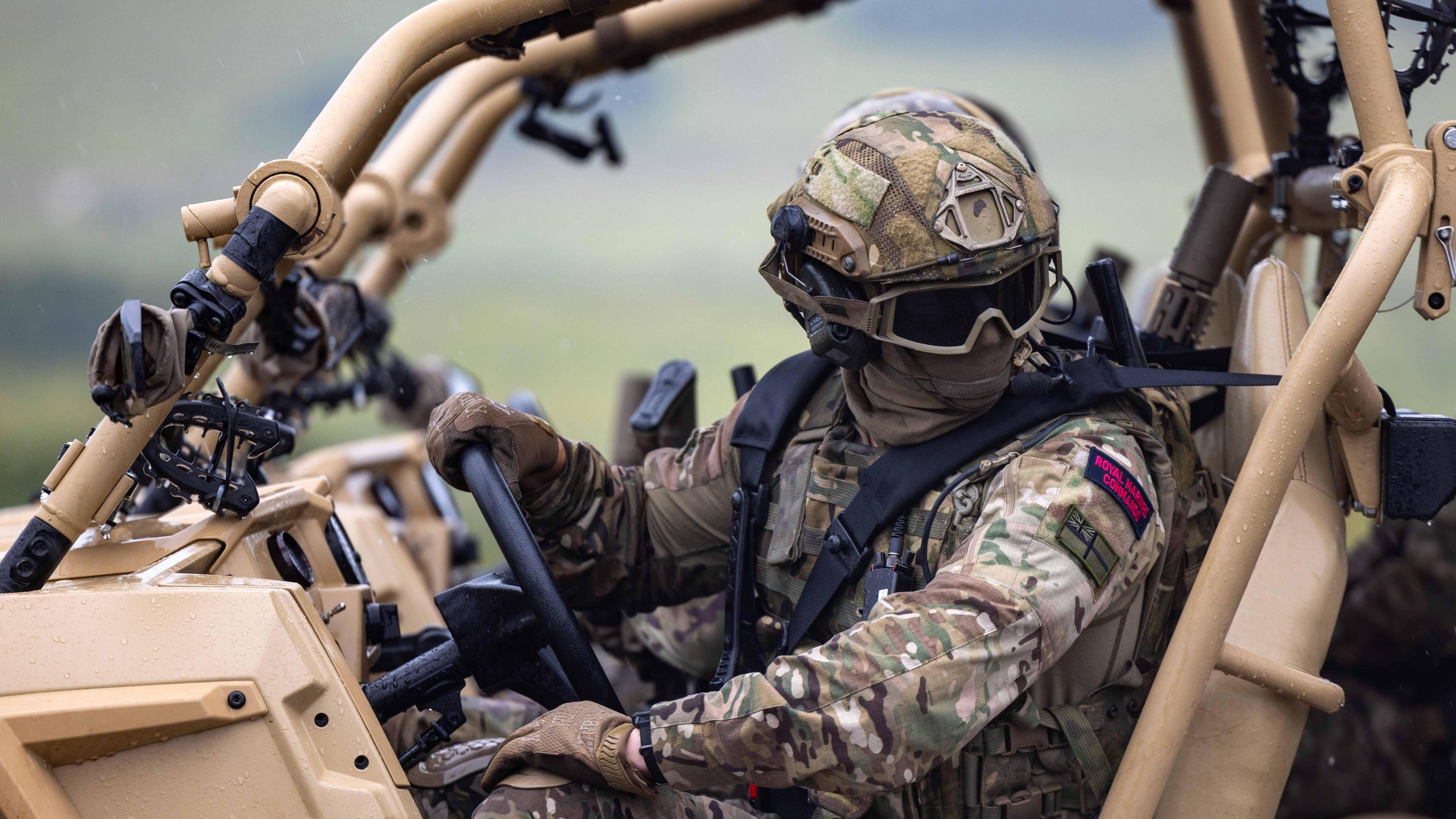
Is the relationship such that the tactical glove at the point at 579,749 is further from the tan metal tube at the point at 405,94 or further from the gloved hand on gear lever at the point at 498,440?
the tan metal tube at the point at 405,94

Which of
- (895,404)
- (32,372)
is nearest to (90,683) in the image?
(895,404)

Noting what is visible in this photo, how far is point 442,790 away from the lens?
212 centimetres

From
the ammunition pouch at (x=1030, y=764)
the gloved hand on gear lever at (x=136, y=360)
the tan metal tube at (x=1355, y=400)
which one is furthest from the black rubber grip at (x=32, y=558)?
the tan metal tube at (x=1355, y=400)

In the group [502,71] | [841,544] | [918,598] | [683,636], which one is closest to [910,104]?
[502,71]

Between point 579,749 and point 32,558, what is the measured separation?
2.54 ft

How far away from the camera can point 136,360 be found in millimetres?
1430

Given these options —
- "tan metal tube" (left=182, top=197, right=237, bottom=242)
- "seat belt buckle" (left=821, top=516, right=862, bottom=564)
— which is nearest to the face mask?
"seat belt buckle" (left=821, top=516, right=862, bottom=564)

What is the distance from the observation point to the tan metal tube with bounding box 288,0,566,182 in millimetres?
1786

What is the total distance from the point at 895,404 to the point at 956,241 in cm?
30

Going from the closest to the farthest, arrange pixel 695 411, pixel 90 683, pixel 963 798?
pixel 90 683
pixel 963 798
pixel 695 411

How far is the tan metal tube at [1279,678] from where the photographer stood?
5.85ft

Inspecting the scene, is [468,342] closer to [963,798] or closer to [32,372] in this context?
[32,372]

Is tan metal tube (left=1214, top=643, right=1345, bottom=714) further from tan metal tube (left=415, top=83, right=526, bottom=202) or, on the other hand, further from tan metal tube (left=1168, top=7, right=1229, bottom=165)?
tan metal tube (left=415, top=83, right=526, bottom=202)

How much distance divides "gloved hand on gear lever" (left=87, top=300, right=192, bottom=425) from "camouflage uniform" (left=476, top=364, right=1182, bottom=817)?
702 millimetres
